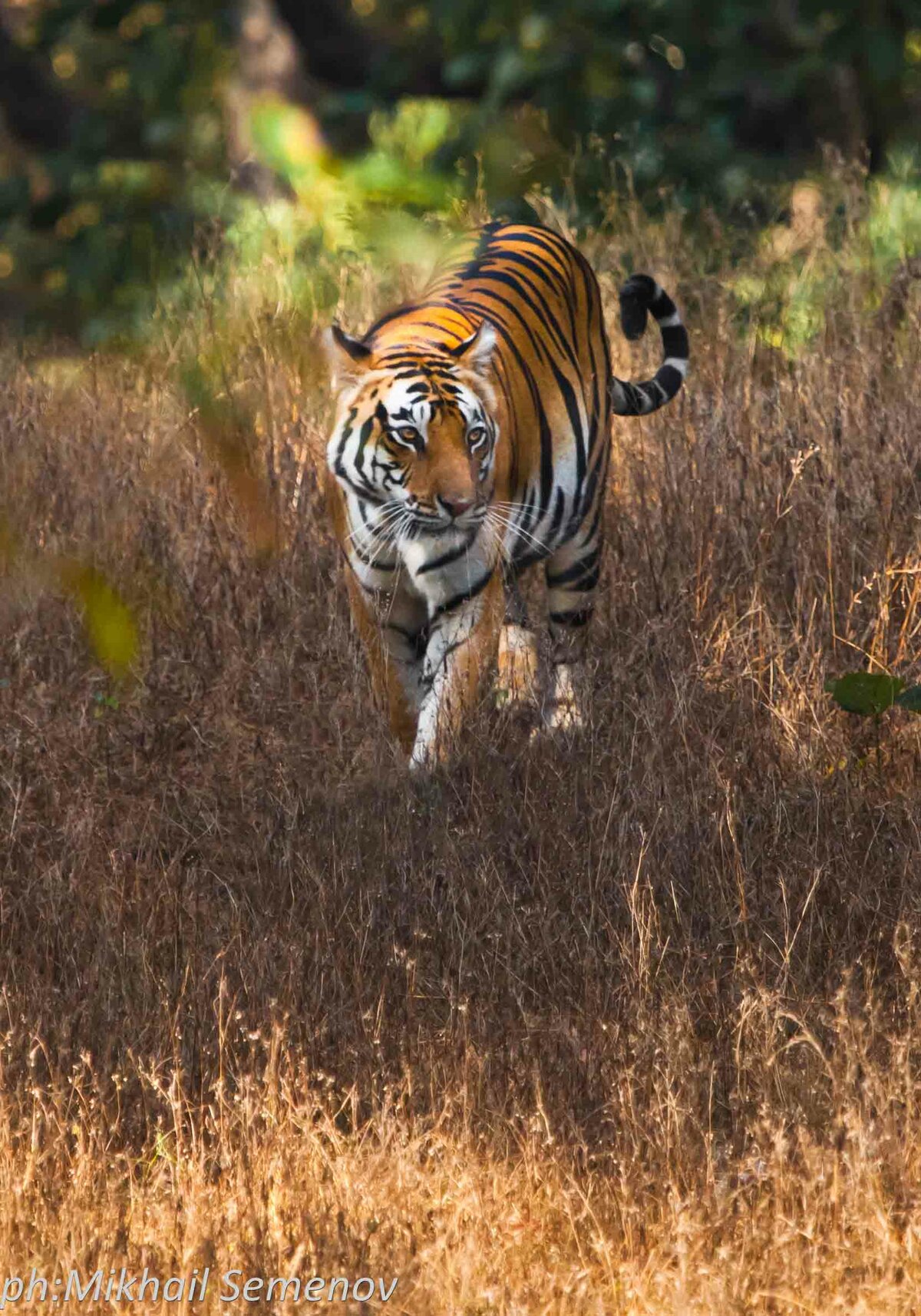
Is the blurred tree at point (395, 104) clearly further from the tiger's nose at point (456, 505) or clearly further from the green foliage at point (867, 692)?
the green foliage at point (867, 692)

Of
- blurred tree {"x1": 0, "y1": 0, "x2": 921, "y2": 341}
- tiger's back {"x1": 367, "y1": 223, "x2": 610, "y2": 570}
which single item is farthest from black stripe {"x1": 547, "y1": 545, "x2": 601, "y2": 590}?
blurred tree {"x1": 0, "y1": 0, "x2": 921, "y2": 341}

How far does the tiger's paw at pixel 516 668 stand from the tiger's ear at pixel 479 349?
731mm

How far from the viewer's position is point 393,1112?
11.4 feet

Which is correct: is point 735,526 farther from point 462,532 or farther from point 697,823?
point 697,823

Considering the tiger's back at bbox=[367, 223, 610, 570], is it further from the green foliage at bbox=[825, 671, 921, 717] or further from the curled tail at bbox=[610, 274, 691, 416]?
the green foliage at bbox=[825, 671, 921, 717]

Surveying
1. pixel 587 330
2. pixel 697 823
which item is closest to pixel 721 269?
pixel 587 330

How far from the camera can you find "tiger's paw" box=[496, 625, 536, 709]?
520cm

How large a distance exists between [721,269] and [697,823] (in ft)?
13.3

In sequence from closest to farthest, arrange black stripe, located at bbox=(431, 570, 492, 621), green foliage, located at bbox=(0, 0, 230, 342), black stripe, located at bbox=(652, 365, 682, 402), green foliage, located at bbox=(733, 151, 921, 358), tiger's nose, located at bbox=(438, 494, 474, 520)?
tiger's nose, located at bbox=(438, 494, 474, 520), black stripe, located at bbox=(431, 570, 492, 621), black stripe, located at bbox=(652, 365, 682, 402), green foliage, located at bbox=(733, 151, 921, 358), green foliage, located at bbox=(0, 0, 230, 342)

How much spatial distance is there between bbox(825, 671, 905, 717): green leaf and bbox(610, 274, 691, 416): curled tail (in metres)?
1.90

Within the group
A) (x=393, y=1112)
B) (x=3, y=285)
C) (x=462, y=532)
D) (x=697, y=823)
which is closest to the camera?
(x=393, y=1112)

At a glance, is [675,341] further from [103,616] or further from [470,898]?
[103,616]

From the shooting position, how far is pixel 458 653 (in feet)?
16.7

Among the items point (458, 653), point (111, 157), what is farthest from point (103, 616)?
point (111, 157)
